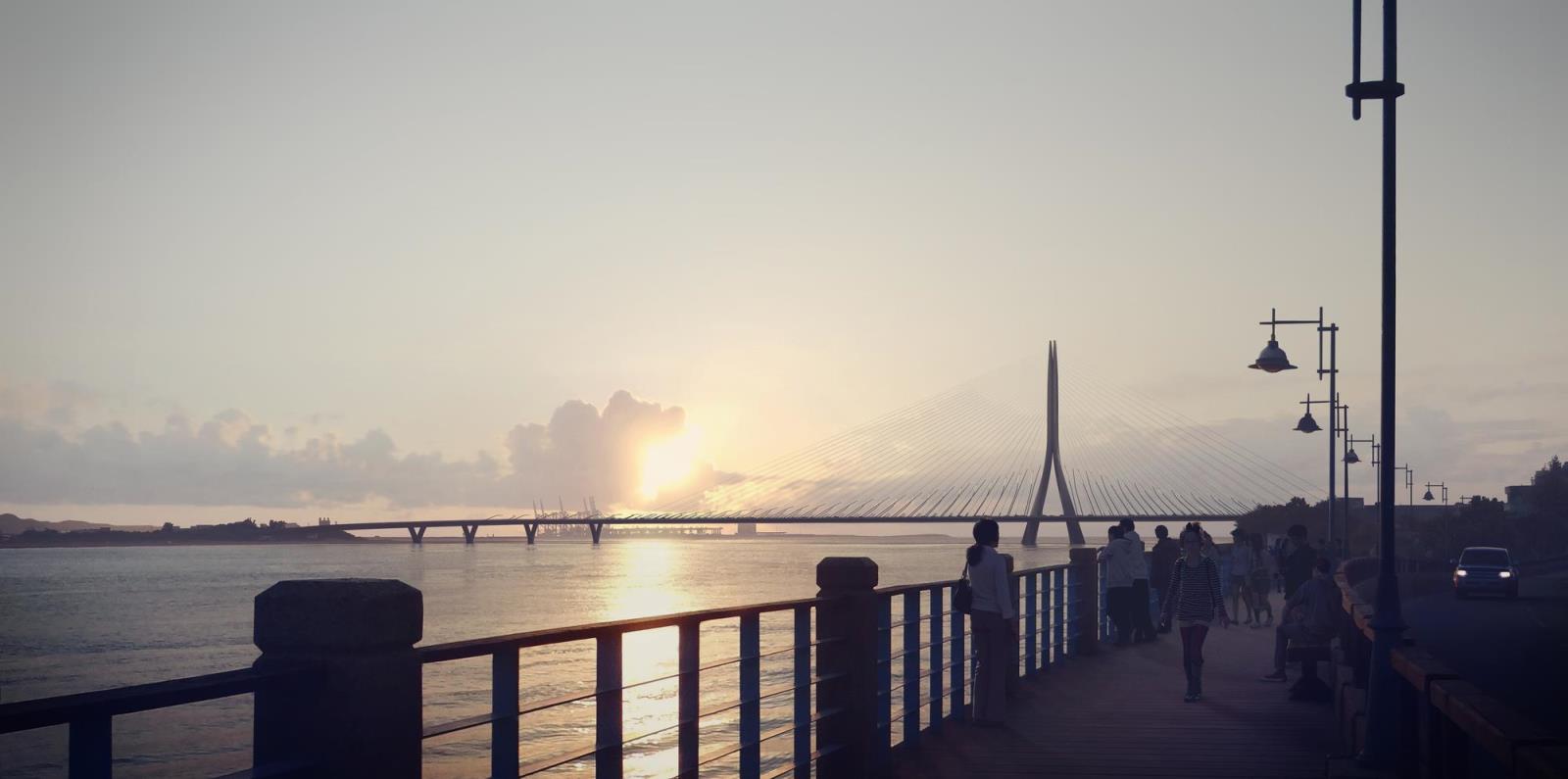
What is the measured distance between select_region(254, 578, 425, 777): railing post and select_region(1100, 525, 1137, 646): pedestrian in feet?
60.9

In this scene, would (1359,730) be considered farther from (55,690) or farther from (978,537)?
(55,690)

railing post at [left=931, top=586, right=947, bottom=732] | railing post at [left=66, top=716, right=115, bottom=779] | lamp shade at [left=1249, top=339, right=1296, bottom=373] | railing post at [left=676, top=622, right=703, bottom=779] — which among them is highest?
lamp shade at [left=1249, top=339, right=1296, bottom=373]

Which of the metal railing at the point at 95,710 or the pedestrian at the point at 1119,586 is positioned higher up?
the metal railing at the point at 95,710

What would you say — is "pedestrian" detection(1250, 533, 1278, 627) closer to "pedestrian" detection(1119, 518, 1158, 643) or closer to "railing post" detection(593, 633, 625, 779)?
"pedestrian" detection(1119, 518, 1158, 643)

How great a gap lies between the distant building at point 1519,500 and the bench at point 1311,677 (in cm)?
15978

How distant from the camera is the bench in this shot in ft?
50.5

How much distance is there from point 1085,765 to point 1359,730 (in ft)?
6.39

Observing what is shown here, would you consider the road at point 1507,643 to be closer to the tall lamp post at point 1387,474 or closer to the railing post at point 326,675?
the tall lamp post at point 1387,474

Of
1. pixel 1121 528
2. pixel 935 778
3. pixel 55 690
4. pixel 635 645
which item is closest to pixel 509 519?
pixel 635 645

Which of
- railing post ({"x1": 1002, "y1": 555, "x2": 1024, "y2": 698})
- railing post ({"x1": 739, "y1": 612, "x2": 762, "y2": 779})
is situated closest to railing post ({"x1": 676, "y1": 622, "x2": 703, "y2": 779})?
railing post ({"x1": 739, "y1": 612, "x2": 762, "y2": 779})

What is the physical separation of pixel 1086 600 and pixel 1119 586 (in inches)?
86.3

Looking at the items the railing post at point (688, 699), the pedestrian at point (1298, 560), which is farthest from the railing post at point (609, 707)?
the pedestrian at point (1298, 560)

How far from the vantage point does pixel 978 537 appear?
13.7 metres

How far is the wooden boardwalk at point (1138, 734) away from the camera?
11.3 m
